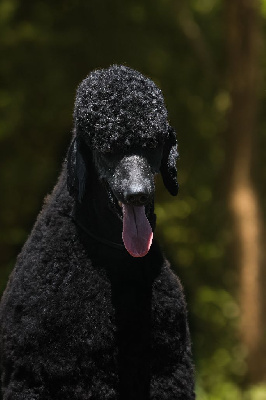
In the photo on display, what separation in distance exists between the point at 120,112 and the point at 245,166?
6502 mm

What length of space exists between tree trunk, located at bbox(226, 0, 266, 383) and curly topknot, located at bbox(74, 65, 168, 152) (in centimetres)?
628

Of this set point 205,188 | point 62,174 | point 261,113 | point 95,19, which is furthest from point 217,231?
point 62,174

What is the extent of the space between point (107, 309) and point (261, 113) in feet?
24.3

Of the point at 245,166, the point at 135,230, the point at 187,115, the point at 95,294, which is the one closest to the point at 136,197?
the point at 135,230

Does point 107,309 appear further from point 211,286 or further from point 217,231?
point 211,286

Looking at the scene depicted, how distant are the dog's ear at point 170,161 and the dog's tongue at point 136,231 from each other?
0.18 m

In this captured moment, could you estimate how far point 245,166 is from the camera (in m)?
8.77

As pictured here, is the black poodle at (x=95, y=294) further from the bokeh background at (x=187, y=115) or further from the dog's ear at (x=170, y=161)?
the bokeh background at (x=187, y=115)

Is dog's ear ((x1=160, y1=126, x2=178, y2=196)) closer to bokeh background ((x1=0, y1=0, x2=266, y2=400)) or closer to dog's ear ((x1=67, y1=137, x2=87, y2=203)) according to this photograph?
dog's ear ((x1=67, y1=137, x2=87, y2=203))

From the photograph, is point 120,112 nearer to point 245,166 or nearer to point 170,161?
point 170,161

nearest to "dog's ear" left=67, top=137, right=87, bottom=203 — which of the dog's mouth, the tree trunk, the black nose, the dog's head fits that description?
the dog's head

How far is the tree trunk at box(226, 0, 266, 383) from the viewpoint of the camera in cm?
864

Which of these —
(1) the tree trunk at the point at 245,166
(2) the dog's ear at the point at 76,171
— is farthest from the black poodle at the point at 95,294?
(1) the tree trunk at the point at 245,166

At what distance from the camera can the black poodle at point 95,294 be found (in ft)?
8.02
